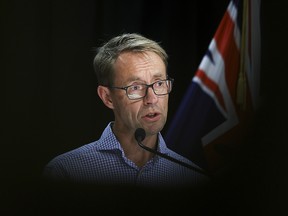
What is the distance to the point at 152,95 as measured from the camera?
1.85m

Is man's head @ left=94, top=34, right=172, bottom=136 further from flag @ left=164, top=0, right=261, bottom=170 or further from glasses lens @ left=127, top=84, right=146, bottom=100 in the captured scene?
flag @ left=164, top=0, right=261, bottom=170

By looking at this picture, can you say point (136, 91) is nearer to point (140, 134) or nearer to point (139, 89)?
point (139, 89)

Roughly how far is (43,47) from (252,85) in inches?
32.3

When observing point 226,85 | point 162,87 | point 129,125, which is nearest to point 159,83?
point 162,87

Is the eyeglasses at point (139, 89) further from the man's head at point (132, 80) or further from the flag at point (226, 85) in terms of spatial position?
the flag at point (226, 85)

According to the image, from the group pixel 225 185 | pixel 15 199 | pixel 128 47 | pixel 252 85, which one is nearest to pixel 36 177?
pixel 15 199

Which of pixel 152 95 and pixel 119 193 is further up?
pixel 152 95

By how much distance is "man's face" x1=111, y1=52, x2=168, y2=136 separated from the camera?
183 centimetres

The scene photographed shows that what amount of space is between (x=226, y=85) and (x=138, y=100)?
39cm

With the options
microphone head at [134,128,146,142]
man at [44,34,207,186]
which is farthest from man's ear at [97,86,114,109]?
microphone head at [134,128,146,142]

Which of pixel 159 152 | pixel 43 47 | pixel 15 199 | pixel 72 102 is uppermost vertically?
pixel 43 47

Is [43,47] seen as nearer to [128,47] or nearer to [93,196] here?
[128,47]

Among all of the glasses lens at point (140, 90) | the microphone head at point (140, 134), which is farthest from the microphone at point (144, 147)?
the glasses lens at point (140, 90)

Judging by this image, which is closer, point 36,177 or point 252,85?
point 36,177
